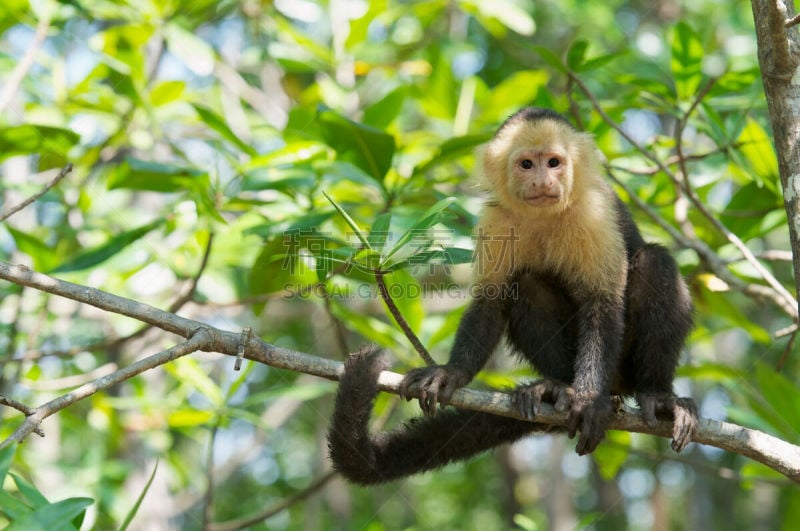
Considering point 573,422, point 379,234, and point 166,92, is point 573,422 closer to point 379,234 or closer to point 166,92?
point 379,234

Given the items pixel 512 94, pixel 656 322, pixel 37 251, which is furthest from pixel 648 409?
pixel 37 251

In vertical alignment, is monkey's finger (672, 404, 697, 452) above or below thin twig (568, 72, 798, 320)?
below

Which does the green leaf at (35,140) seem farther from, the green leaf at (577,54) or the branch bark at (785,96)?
the branch bark at (785,96)

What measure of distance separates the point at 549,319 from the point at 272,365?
136 cm

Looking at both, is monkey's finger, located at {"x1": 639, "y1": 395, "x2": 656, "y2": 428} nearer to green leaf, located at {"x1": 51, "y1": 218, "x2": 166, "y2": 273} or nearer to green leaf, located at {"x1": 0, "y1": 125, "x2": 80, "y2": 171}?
green leaf, located at {"x1": 51, "y1": 218, "x2": 166, "y2": 273}

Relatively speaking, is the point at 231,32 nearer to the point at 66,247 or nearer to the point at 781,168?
the point at 66,247

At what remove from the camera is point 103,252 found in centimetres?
370

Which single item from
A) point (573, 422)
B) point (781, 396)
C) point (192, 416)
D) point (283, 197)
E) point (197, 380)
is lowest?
point (192, 416)

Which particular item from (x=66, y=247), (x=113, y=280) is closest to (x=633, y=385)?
(x=113, y=280)

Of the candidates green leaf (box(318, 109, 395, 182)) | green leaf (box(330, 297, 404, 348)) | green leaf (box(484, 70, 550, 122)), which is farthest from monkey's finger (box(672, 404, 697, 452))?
green leaf (box(484, 70, 550, 122))

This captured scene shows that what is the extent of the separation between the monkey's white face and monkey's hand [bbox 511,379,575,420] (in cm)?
78

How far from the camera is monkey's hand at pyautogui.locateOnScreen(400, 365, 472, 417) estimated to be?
2861mm

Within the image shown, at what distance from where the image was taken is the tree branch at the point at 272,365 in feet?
7.05

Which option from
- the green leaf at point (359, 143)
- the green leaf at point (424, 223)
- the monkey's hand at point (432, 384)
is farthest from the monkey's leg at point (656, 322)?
the green leaf at point (359, 143)
